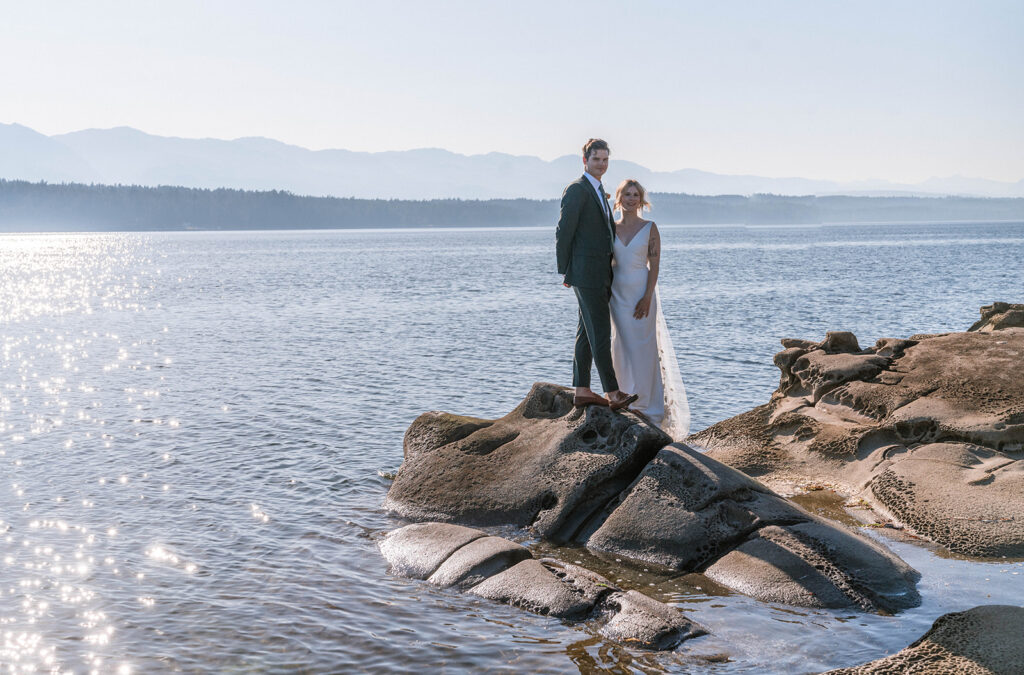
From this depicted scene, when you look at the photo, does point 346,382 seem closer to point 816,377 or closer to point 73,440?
point 73,440

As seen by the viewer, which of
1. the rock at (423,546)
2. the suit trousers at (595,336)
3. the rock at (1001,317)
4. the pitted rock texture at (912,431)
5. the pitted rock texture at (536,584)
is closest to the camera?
the pitted rock texture at (536,584)

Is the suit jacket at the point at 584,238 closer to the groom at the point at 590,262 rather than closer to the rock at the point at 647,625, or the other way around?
the groom at the point at 590,262

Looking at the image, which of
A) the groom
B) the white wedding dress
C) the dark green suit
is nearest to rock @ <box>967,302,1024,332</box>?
the white wedding dress

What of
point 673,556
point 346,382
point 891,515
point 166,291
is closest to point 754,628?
point 673,556

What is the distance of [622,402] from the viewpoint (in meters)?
9.32

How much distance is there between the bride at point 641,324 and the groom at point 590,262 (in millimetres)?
194

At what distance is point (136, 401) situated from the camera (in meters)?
19.3

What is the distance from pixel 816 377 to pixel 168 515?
885 cm

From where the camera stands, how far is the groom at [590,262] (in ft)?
28.9

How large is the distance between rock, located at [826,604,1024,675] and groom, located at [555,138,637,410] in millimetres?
Answer: 3727

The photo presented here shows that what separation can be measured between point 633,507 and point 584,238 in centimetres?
265

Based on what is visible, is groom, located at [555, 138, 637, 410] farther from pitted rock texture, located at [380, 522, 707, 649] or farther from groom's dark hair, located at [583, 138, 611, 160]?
pitted rock texture, located at [380, 522, 707, 649]

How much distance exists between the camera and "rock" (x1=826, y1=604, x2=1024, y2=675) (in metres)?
5.89

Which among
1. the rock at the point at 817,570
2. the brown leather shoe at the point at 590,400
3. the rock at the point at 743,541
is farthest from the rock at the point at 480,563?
the brown leather shoe at the point at 590,400
